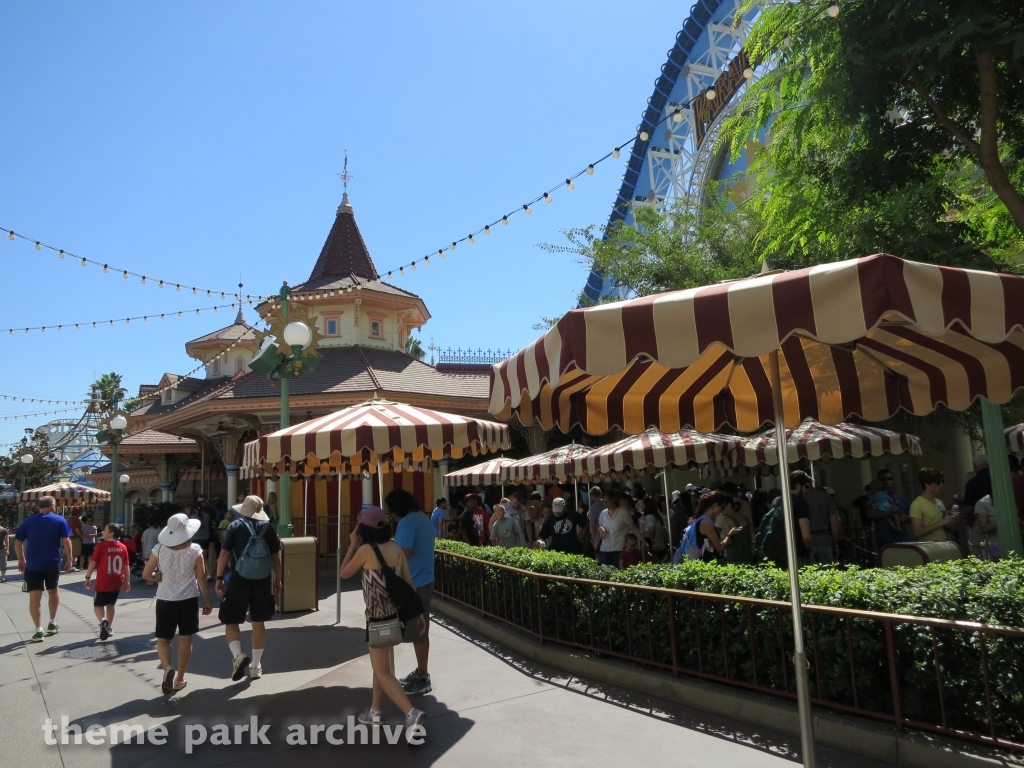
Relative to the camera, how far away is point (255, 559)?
716 centimetres

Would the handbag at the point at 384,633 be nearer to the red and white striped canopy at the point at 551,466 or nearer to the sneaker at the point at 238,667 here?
the sneaker at the point at 238,667

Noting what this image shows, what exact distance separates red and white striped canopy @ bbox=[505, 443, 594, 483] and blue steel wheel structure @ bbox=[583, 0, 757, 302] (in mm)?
11847

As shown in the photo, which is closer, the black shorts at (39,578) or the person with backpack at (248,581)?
the person with backpack at (248,581)

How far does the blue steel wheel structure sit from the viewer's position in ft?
93.5

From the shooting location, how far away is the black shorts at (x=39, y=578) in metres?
9.51

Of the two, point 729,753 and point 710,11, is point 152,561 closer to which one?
point 729,753

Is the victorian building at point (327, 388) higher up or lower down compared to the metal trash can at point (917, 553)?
higher up

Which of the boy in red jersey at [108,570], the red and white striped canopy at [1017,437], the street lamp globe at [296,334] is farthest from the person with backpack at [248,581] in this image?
the red and white striped canopy at [1017,437]

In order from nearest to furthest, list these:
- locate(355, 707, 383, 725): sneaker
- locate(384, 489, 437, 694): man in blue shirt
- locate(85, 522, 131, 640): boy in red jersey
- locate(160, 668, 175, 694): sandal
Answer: locate(355, 707, 383, 725): sneaker → locate(384, 489, 437, 694): man in blue shirt → locate(160, 668, 175, 694): sandal → locate(85, 522, 131, 640): boy in red jersey

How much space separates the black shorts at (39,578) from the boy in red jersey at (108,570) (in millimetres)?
584

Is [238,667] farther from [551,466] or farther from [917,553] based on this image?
[551,466]

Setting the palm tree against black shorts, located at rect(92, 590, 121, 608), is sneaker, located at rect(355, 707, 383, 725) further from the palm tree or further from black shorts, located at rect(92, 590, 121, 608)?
the palm tree

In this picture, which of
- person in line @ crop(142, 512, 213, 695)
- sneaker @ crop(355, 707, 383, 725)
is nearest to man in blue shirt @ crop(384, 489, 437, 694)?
sneaker @ crop(355, 707, 383, 725)

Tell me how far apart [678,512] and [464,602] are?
644 cm
